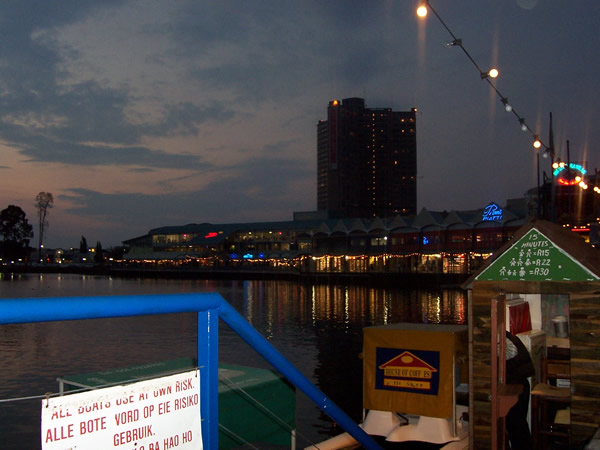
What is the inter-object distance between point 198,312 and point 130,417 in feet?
2.52

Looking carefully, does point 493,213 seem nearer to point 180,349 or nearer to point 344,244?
point 344,244

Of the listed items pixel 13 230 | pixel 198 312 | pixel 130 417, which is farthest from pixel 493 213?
pixel 13 230

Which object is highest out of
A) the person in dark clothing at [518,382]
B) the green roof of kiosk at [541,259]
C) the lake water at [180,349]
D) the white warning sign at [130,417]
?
the green roof of kiosk at [541,259]

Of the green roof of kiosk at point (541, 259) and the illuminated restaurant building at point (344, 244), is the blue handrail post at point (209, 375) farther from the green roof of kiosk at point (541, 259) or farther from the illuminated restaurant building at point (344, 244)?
the illuminated restaurant building at point (344, 244)

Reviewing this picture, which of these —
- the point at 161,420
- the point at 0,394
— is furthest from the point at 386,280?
the point at 161,420

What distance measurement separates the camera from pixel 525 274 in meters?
7.53

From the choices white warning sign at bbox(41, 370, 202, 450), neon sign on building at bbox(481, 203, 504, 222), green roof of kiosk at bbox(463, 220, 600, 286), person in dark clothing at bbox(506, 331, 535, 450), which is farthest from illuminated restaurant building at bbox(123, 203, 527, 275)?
white warning sign at bbox(41, 370, 202, 450)

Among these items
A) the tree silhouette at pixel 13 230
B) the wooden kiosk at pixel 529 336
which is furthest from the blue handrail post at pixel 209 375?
the tree silhouette at pixel 13 230

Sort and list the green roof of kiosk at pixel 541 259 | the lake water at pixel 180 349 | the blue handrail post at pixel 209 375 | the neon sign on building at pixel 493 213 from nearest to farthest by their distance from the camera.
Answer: the blue handrail post at pixel 209 375 < the green roof of kiosk at pixel 541 259 < the lake water at pixel 180 349 < the neon sign on building at pixel 493 213

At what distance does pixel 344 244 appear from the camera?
10819cm

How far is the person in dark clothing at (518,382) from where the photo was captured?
754cm

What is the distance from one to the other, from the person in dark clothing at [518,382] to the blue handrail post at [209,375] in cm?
544

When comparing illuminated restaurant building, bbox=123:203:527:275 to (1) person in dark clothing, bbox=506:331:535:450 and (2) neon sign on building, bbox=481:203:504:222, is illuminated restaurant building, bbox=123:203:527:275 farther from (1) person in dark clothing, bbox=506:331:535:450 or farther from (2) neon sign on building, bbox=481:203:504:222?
(1) person in dark clothing, bbox=506:331:535:450

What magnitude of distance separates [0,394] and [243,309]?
31477 millimetres
